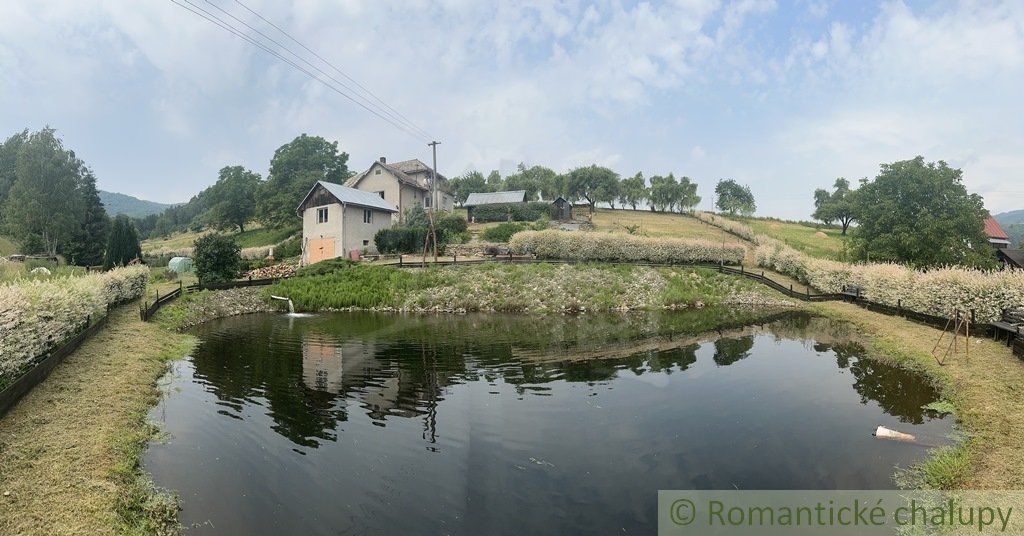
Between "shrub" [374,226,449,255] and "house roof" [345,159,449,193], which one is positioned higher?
"house roof" [345,159,449,193]

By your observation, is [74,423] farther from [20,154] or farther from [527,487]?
[20,154]

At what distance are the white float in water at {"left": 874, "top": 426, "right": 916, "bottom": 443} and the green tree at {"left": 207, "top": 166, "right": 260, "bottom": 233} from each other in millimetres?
78979

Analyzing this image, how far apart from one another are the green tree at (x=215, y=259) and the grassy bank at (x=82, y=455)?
19.1 meters

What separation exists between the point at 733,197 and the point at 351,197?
92.1 m

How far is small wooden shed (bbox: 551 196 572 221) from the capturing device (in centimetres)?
6500

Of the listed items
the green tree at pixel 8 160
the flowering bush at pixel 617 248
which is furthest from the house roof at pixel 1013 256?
the green tree at pixel 8 160

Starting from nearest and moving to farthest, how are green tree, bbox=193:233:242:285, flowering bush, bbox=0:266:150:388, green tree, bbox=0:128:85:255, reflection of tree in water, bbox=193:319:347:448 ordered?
1. flowering bush, bbox=0:266:150:388
2. reflection of tree in water, bbox=193:319:347:448
3. green tree, bbox=193:233:242:285
4. green tree, bbox=0:128:85:255

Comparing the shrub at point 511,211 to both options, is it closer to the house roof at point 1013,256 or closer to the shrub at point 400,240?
the shrub at point 400,240

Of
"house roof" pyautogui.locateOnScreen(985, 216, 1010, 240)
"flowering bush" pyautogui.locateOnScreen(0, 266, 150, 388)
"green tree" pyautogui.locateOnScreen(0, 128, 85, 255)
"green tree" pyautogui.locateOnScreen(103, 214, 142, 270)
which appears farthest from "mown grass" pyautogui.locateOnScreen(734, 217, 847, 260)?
"green tree" pyautogui.locateOnScreen(0, 128, 85, 255)

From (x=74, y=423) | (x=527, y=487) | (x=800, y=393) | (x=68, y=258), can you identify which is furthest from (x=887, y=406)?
(x=68, y=258)

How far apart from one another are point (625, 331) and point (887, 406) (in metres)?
11.2

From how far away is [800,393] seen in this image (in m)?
13.0

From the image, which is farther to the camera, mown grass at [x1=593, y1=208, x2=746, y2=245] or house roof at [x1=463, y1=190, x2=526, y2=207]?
house roof at [x1=463, y1=190, x2=526, y2=207]

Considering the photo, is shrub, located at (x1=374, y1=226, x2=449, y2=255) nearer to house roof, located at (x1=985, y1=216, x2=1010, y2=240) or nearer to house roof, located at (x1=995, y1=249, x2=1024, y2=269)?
house roof, located at (x1=995, y1=249, x2=1024, y2=269)
